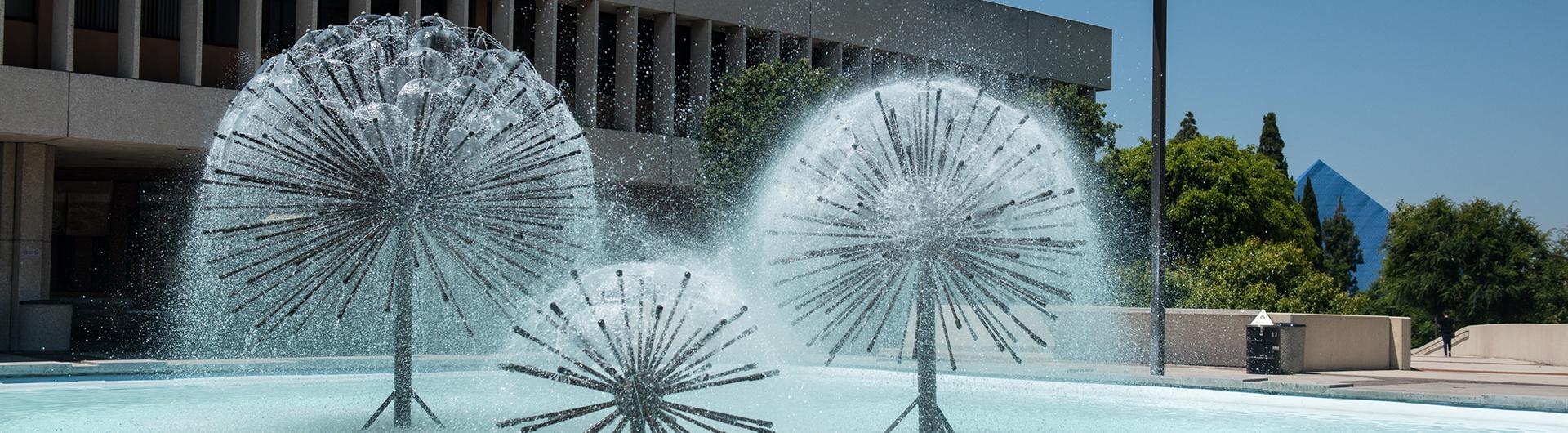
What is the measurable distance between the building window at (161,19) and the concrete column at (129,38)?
2.10 m

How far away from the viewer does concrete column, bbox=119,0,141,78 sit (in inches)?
1047

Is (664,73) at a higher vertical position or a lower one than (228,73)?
higher

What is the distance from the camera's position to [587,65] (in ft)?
112

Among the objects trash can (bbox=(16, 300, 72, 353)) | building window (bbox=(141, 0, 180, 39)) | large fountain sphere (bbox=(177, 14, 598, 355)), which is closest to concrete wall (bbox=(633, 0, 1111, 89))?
building window (bbox=(141, 0, 180, 39))

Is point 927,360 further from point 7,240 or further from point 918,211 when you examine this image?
point 7,240

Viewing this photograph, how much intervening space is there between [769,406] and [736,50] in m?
24.0

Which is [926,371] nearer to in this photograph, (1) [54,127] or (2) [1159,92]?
(2) [1159,92]

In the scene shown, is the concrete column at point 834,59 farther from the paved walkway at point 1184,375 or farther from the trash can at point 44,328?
the trash can at point 44,328

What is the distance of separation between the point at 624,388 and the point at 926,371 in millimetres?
3231

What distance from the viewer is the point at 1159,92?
20.6 meters

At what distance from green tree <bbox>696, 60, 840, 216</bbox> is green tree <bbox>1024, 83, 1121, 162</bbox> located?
5410mm

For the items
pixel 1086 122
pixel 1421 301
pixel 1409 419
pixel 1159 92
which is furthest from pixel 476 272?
pixel 1421 301

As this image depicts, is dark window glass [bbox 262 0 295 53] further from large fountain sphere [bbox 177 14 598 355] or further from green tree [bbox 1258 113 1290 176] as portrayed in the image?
green tree [bbox 1258 113 1290 176]

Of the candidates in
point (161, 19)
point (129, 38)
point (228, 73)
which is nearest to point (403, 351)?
point (129, 38)
